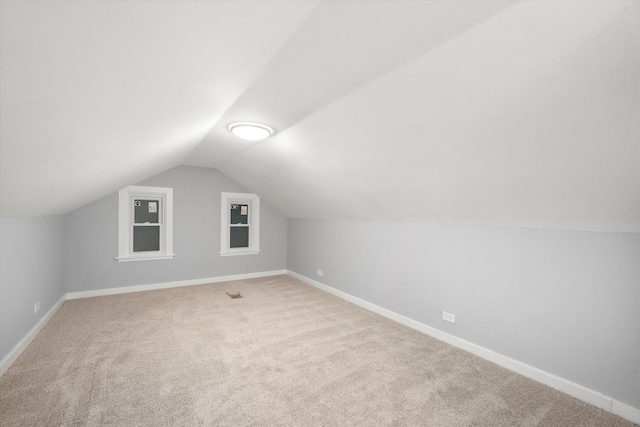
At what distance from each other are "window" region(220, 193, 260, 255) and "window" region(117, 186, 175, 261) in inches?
43.1

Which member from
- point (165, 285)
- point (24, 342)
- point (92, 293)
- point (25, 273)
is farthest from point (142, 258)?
point (24, 342)

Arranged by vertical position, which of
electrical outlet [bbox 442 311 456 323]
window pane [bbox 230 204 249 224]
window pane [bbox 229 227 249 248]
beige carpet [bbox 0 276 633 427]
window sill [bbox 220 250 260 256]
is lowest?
beige carpet [bbox 0 276 633 427]

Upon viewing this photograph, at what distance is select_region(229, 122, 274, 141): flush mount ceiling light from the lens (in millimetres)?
2803

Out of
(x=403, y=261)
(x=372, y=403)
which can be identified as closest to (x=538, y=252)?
(x=403, y=261)

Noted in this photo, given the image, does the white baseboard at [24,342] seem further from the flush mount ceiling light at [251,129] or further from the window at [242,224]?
the flush mount ceiling light at [251,129]

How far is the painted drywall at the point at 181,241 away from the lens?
4.72 metres

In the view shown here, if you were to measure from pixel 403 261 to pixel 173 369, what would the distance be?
2.82m

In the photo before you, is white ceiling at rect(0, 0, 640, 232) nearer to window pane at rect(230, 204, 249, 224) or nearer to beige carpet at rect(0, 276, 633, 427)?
beige carpet at rect(0, 276, 633, 427)

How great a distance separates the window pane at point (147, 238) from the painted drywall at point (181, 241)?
52cm

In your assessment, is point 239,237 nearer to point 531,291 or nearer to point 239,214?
point 239,214

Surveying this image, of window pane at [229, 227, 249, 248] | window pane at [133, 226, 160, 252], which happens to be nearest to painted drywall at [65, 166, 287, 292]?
window pane at [229, 227, 249, 248]

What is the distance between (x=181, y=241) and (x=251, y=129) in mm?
3562

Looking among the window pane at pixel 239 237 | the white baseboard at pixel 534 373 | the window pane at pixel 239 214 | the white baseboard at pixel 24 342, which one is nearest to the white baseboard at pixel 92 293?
the white baseboard at pixel 24 342

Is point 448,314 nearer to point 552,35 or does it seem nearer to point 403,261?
point 403,261
